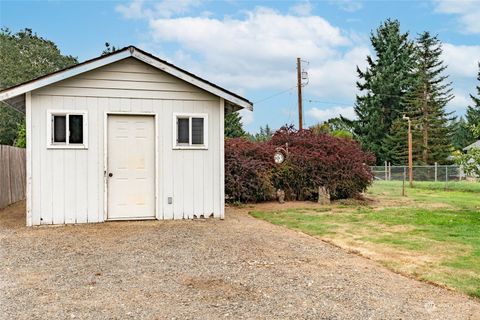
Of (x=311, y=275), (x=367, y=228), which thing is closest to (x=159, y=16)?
(x=367, y=228)

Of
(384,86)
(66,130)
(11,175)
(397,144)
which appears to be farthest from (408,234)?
(384,86)

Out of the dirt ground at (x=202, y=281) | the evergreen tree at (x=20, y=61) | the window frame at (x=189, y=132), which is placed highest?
the evergreen tree at (x=20, y=61)

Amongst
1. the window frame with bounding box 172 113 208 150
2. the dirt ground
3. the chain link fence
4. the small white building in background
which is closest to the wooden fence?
the small white building in background

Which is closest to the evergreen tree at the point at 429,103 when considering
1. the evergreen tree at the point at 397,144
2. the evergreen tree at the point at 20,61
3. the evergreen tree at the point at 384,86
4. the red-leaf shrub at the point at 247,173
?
the evergreen tree at the point at 397,144

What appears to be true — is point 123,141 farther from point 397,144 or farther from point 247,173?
point 397,144

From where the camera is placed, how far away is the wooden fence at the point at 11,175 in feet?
38.9

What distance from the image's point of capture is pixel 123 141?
9023 mm

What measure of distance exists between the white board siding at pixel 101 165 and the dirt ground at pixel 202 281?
1369 millimetres

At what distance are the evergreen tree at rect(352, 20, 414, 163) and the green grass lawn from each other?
101 ft

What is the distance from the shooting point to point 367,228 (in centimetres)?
849

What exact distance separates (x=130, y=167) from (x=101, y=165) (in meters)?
0.60

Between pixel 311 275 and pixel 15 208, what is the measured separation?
31.8 feet

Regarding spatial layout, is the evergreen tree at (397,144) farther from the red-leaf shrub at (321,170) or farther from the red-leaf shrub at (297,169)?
the red-leaf shrub at (321,170)

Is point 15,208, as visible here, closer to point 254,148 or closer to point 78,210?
point 78,210
